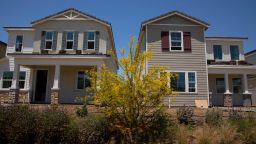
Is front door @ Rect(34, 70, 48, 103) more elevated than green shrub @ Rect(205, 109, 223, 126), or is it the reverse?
front door @ Rect(34, 70, 48, 103)

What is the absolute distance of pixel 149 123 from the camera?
12.0 metres

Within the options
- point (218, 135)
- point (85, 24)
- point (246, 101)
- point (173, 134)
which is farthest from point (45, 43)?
point (246, 101)

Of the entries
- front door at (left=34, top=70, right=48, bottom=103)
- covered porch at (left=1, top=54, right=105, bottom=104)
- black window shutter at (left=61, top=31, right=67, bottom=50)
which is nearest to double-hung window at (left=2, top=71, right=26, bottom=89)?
covered porch at (left=1, top=54, right=105, bottom=104)

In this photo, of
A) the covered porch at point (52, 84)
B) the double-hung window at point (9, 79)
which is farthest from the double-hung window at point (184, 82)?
the double-hung window at point (9, 79)

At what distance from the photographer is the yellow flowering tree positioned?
10273mm

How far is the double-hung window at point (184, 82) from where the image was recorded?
750 inches

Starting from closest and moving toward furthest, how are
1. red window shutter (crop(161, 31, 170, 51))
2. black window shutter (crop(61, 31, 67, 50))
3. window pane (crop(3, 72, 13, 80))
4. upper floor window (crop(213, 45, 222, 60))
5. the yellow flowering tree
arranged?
the yellow flowering tree → red window shutter (crop(161, 31, 170, 51)) → black window shutter (crop(61, 31, 67, 50)) → window pane (crop(3, 72, 13, 80)) → upper floor window (crop(213, 45, 222, 60))

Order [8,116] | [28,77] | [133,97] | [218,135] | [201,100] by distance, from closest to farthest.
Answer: [133,97], [218,135], [8,116], [201,100], [28,77]

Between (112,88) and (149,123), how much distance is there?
2974mm

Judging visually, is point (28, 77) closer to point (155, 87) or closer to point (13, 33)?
point (13, 33)

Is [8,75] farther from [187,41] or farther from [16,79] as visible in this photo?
[187,41]

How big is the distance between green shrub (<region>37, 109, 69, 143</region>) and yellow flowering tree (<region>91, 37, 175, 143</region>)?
6.87 feet

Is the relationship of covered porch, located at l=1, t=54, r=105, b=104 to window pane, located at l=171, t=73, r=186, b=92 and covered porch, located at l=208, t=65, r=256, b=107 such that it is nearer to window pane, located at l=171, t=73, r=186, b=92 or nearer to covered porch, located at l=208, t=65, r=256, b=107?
window pane, located at l=171, t=73, r=186, b=92

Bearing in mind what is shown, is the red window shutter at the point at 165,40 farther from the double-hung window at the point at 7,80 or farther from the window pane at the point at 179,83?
the double-hung window at the point at 7,80
